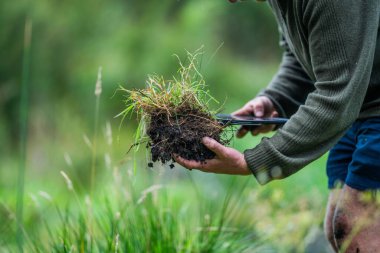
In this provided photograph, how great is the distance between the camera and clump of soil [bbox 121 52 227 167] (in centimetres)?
243

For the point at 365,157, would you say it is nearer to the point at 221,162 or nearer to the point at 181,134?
the point at 221,162

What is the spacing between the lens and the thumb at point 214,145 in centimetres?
239

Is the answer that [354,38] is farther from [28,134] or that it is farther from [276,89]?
[28,134]

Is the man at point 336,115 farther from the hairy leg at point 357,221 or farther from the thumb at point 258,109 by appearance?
the thumb at point 258,109

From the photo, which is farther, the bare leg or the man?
the bare leg

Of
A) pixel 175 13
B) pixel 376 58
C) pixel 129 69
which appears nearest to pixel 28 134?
pixel 129 69

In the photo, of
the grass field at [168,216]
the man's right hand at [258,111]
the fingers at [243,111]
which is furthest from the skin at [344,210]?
the fingers at [243,111]

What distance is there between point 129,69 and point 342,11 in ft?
22.6

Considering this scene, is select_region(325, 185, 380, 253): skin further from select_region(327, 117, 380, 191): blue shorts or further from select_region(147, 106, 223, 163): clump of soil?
select_region(147, 106, 223, 163): clump of soil

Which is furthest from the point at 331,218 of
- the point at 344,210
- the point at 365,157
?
the point at 365,157

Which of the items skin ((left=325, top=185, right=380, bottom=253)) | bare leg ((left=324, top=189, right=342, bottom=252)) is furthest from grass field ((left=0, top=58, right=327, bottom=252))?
skin ((left=325, top=185, right=380, bottom=253))

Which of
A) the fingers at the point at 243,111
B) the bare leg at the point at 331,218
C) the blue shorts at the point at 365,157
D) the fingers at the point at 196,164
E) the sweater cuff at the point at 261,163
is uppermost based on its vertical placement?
the fingers at the point at 243,111

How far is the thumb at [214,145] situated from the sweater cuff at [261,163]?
10 centimetres

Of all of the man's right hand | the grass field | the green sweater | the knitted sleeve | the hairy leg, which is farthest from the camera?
the knitted sleeve
